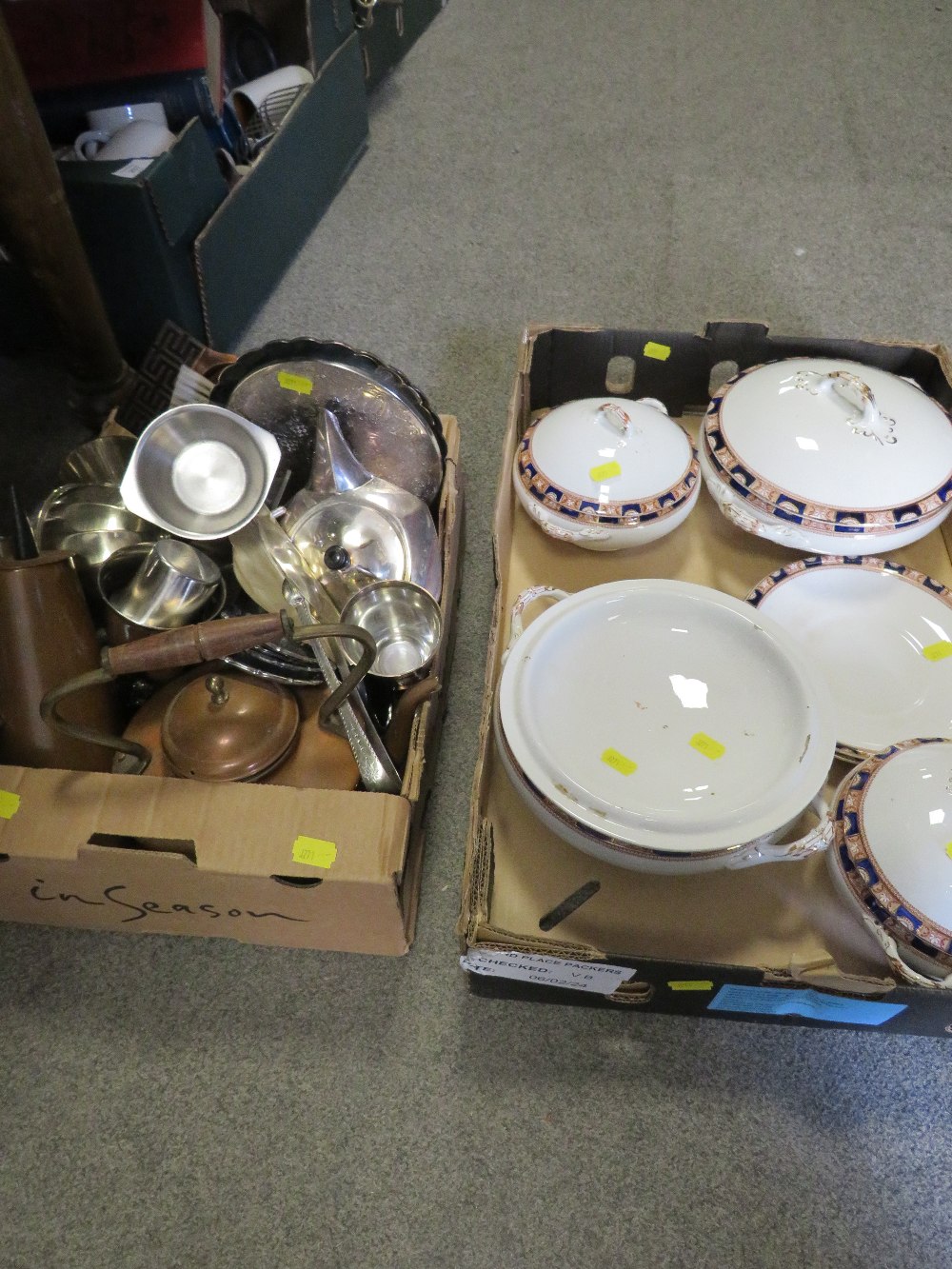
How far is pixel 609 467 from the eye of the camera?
0.90 meters

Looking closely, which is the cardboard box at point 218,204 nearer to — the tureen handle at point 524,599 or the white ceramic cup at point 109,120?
the white ceramic cup at point 109,120

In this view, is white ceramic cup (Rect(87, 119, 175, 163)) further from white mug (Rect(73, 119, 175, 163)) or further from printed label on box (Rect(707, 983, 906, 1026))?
printed label on box (Rect(707, 983, 906, 1026))

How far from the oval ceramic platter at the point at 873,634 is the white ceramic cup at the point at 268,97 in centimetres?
131

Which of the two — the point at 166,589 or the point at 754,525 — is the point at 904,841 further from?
the point at 166,589

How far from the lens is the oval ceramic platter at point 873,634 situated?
824 mm

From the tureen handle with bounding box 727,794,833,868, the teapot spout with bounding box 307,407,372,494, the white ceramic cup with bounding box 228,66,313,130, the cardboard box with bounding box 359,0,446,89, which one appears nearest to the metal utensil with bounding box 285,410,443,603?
the teapot spout with bounding box 307,407,372,494

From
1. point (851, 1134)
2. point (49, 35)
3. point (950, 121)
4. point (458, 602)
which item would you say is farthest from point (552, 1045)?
point (950, 121)

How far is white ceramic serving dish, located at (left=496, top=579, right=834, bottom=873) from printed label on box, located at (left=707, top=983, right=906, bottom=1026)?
0.13 metres

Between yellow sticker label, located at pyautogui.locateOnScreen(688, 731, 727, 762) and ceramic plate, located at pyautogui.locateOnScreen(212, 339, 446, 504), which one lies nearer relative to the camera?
yellow sticker label, located at pyautogui.locateOnScreen(688, 731, 727, 762)

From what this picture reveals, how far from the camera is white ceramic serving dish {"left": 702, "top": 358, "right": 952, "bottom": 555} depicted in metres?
0.82

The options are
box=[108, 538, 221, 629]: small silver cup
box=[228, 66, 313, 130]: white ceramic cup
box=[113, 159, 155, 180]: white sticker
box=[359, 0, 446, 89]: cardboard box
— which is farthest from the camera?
box=[359, 0, 446, 89]: cardboard box

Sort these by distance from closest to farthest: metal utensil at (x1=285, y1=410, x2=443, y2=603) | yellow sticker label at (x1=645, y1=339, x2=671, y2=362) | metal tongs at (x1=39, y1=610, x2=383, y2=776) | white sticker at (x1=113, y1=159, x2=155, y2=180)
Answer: metal tongs at (x1=39, y1=610, x2=383, y2=776) → metal utensil at (x1=285, y1=410, x2=443, y2=603) → yellow sticker label at (x1=645, y1=339, x2=671, y2=362) → white sticker at (x1=113, y1=159, x2=155, y2=180)

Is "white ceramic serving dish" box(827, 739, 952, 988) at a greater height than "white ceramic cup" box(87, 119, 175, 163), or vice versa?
"white ceramic cup" box(87, 119, 175, 163)

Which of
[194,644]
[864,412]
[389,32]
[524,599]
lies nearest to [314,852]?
[194,644]
